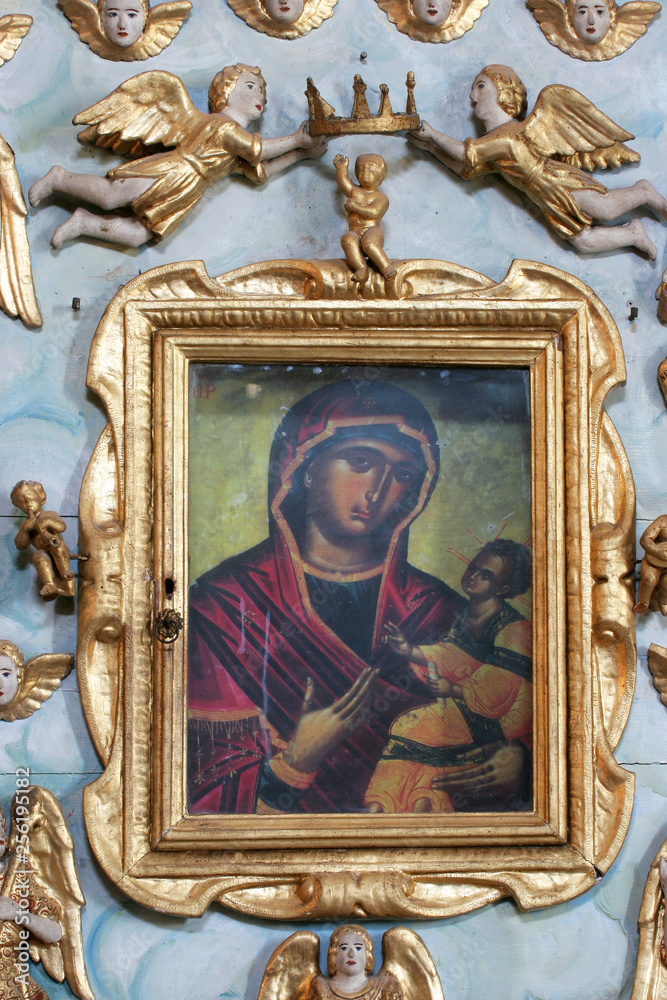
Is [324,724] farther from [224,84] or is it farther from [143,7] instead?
[143,7]

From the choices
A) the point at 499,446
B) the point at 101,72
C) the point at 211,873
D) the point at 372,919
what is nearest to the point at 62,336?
the point at 101,72

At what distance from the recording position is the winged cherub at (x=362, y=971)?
3.00 meters

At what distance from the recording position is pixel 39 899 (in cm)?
306

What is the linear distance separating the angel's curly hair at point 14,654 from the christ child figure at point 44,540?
0.54 ft

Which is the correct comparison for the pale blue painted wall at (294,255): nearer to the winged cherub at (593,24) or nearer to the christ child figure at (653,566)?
the winged cherub at (593,24)

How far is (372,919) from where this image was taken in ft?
10.2

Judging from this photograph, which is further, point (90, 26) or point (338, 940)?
point (90, 26)

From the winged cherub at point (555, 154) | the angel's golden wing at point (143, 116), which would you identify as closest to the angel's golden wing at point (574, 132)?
the winged cherub at point (555, 154)

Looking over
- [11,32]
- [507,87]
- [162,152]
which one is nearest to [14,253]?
[162,152]

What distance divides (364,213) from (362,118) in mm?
259

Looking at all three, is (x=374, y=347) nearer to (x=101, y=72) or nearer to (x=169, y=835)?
(x=101, y=72)

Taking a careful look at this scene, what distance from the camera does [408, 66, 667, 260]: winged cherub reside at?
3.32m

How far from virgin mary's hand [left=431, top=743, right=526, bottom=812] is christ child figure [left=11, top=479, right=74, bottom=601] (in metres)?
1.17

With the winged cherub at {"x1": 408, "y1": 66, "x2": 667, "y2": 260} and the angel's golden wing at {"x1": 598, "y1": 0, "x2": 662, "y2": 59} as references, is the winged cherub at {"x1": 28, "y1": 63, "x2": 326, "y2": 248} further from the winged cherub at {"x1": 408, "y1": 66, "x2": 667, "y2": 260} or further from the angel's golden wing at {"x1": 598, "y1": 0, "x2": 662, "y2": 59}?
the angel's golden wing at {"x1": 598, "y1": 0, "x2": 662, "y2": 59}
